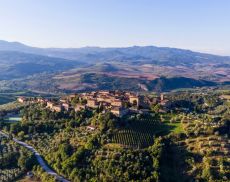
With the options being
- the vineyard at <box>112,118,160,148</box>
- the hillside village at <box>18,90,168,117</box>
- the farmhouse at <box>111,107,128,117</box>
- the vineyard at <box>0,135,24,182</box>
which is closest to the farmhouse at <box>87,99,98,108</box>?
the hillside village at <box>18,90,168,117</box>

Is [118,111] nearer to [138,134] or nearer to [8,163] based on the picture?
[138,134]

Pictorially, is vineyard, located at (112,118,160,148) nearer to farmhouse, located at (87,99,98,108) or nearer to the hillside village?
the hillside village

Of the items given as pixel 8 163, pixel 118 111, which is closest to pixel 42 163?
pixel 8 163

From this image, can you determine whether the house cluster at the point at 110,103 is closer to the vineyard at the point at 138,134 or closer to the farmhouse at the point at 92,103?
the farmhouse at the point at 92,103

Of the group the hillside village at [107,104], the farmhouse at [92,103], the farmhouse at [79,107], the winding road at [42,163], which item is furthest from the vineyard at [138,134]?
the farmhouse at [79,107]

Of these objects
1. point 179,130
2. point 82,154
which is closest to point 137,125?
point 179,130

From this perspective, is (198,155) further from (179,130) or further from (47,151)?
(47,151)
